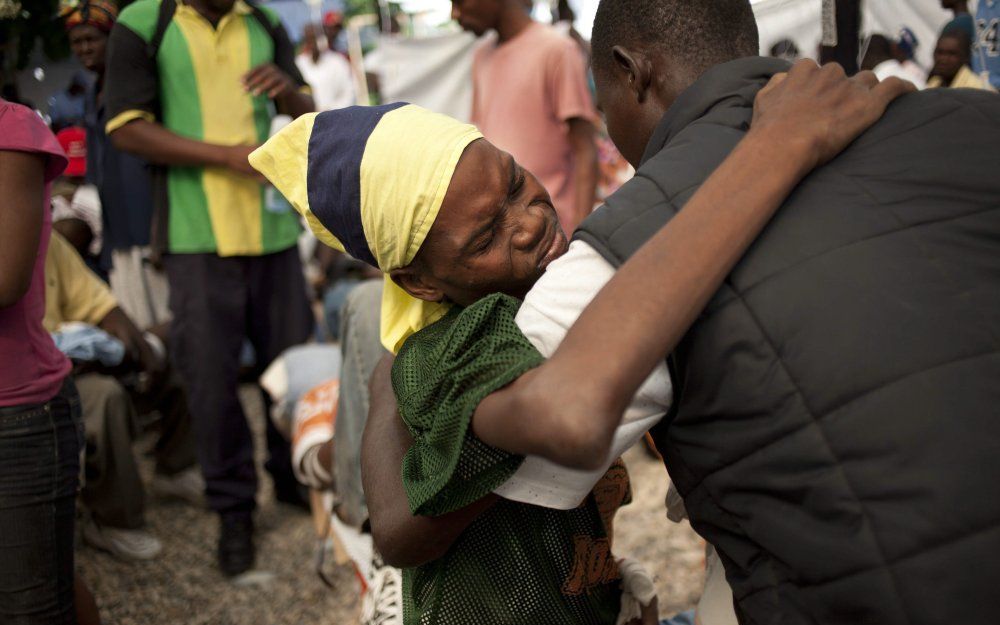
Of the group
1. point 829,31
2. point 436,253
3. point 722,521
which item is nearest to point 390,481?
point 436,253

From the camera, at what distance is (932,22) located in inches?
115

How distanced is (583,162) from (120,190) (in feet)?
9.17

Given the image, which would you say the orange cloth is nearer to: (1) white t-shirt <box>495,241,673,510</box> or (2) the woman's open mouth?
(2) the woman's open mouth

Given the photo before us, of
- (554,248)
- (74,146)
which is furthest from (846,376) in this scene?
(74,146)

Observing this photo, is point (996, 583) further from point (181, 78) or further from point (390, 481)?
point (181, 78)

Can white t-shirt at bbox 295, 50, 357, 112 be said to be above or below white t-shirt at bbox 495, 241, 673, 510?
below

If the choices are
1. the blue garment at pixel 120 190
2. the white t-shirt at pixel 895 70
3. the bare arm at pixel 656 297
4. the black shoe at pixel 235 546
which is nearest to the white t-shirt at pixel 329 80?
the blue garment at pixel 120 190

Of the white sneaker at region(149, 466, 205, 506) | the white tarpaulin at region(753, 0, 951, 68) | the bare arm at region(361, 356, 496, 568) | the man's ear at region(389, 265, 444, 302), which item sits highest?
the man's ear at region(389, 265, 444, 302)

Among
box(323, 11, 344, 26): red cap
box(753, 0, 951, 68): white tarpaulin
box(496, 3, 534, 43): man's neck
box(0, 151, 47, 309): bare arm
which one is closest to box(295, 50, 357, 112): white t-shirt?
box(323, 11, 344, 26): red cap

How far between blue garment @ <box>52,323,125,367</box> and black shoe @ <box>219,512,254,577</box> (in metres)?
0.98

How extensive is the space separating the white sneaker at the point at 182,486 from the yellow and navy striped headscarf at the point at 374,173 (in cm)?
356

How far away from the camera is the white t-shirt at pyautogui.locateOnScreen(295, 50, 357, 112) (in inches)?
472

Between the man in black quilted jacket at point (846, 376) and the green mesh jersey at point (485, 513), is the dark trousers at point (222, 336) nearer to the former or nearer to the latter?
the green mesh jersey at point (485, 513)

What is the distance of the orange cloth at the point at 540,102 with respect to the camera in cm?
400
